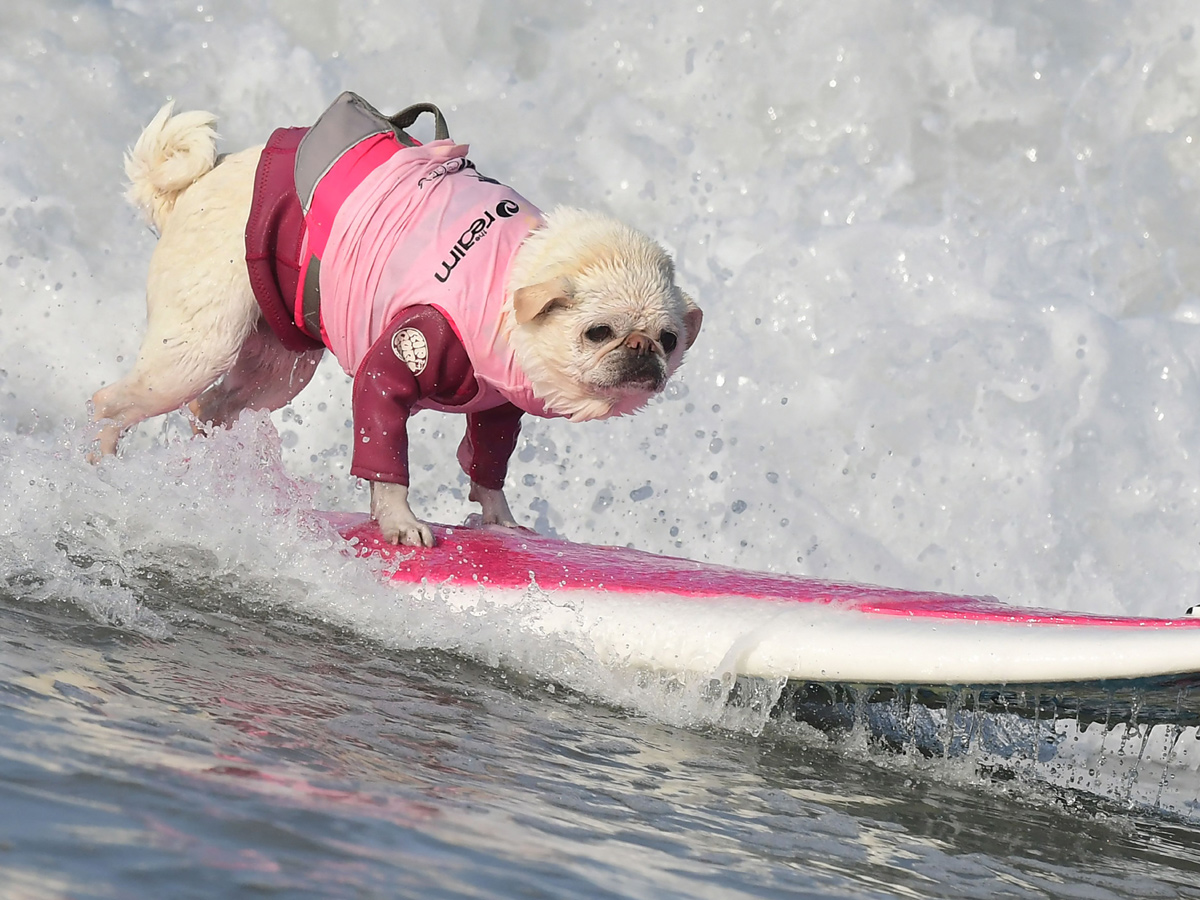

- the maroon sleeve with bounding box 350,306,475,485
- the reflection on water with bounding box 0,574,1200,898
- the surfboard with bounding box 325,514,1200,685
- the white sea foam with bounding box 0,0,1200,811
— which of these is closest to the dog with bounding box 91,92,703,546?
the maroon sleeve with bounding box 350,306,475,485

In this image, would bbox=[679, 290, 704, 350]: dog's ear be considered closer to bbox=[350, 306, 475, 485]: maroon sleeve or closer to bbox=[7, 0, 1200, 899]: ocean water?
bbox=[350, 306, 475, 485]: maroon sleeve

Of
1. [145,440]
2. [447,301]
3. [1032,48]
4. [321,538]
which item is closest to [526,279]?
[447,301]

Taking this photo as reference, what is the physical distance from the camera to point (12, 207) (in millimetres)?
7195

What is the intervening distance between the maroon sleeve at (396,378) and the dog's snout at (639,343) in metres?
0.49

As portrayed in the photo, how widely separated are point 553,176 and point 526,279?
3.88m

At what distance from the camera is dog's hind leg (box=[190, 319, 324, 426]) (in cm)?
475

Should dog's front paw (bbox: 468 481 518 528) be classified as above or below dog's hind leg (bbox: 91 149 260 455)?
below

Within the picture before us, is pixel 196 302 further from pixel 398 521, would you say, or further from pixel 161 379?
pixel 398 521

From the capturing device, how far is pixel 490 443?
4.57m

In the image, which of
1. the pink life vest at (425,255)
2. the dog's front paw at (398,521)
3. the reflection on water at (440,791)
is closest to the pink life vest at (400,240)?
the pink life vest at (425,255)

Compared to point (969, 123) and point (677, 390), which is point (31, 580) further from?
point (969, 123)

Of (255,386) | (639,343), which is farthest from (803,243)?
(639,343)

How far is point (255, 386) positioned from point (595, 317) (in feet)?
5.23

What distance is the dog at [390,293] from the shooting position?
3771 millimetres
